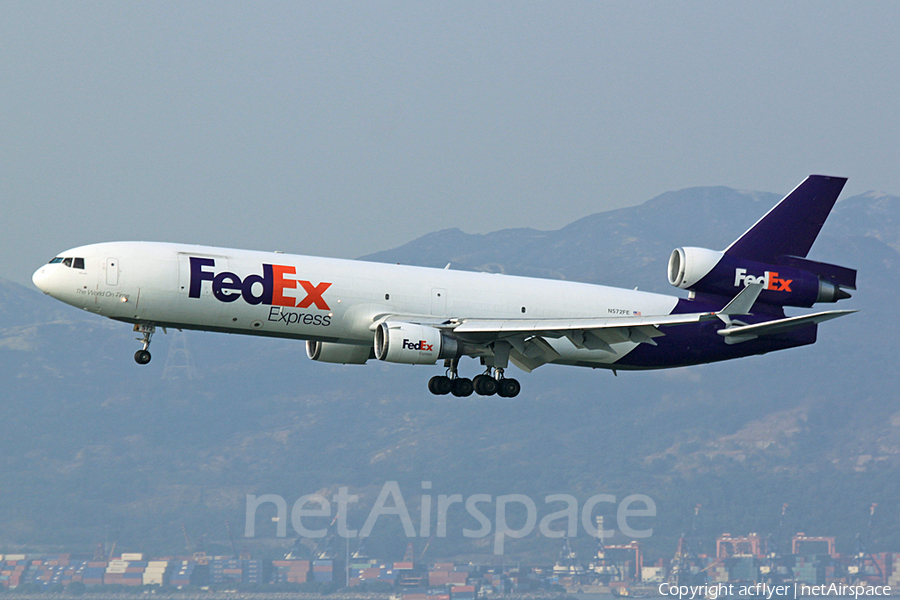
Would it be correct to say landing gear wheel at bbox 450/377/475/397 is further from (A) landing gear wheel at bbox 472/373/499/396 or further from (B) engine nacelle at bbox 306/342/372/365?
(B) engine nacelle at bbox 306/342/372/365

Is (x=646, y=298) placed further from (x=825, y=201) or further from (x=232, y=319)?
(x=232, y=319)

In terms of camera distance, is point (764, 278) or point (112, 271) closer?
point (112, 271)

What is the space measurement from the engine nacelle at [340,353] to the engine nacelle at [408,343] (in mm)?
5330

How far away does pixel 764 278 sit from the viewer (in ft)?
→ 196

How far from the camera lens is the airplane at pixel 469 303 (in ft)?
→ 165

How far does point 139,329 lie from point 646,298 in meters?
23.8

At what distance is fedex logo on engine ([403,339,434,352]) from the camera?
2016 inches

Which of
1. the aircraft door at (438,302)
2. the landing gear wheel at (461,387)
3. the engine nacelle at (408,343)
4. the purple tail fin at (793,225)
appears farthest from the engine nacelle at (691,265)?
the engine nacelle at (408,343)

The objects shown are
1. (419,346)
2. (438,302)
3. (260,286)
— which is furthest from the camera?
(438,302)

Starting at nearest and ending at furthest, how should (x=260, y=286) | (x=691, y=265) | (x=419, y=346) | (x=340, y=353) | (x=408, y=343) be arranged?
(x=260, y=286)
(x=408, y=343)
(x=419, y=346)
(x=340, y=353)
(x=691, y=265)

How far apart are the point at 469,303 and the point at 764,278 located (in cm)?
1502

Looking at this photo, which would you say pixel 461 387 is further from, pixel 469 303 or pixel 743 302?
pixel 743 302

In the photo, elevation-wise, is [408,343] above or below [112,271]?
below

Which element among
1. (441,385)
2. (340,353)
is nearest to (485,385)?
(441,385)
